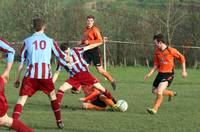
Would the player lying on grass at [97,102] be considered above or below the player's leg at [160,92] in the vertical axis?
below

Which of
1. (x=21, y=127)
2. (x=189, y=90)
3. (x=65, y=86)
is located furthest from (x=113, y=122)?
(x=189, y=90)

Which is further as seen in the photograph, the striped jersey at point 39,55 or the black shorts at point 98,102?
the black shorts at point 98,102

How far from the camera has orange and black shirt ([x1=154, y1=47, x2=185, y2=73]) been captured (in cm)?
1316

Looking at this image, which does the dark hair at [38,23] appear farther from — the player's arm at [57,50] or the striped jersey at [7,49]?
the striped jersey at [7,49]

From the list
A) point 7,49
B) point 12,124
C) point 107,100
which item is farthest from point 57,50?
point 107,100

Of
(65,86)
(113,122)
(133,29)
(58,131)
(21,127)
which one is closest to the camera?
(21,127)

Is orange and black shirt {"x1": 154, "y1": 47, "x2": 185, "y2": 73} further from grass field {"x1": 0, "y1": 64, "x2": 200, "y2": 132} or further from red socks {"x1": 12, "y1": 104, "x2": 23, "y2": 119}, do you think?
red socks {"x1": 12, "y1": 104, "x2": 23, "y2": 119}

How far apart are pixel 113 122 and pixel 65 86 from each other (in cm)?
198

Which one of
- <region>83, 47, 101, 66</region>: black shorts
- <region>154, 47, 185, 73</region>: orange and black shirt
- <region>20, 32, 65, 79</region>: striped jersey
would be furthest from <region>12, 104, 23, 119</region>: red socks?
<region>83, 47, 101, 66</region>: black shorts

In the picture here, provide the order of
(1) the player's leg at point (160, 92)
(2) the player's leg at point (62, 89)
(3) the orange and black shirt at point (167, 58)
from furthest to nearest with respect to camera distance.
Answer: (3) the orange and black shirt at point (167, 58) → (1) the player's leg at point (160, 92) → (2) the player's leg at point (62, 89)

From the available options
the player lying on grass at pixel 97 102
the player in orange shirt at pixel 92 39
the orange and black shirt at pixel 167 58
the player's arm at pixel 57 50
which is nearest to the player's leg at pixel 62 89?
the player lying on grass at pixel 97 102

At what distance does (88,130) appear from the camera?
33.2 feet

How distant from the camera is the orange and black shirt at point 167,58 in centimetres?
1316

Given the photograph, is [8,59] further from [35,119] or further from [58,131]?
[35,119]
